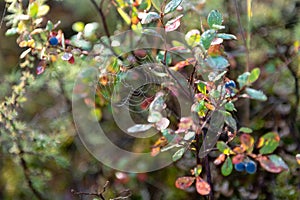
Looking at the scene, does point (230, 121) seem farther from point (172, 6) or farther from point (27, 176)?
point (27, 176)

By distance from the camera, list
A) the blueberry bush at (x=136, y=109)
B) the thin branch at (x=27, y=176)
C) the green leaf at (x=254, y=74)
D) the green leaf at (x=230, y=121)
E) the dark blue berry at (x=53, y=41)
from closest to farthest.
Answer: the green leaf at (x=254, y=74)
the green leaf at (x=230, y=121)
the dark blue berry at (x=53, y=41)
the blueberry bush at (x=136, y=109)
the thin branch at (x=27, y=176)

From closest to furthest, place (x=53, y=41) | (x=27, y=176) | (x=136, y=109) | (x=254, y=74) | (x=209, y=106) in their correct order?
(x=254, y=74), (x=209, y=106), (x=53, y=41), (x=136, y=109), (x=27, y=176)

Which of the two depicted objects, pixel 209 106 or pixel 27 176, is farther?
pixel 27 176

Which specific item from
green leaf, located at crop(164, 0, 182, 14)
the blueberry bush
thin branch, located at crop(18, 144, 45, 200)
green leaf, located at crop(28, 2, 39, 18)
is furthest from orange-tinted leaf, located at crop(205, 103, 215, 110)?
thin branch, located at crop(18, 144, 45, 200)

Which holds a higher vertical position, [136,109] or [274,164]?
[274,164]

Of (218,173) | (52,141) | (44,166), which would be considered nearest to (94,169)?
(44,166)

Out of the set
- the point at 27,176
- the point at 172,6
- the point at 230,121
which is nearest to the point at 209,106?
the point at 230,121

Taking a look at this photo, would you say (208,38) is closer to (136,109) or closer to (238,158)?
(238,158)

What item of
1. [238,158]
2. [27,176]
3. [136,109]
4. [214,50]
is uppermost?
[214,50]

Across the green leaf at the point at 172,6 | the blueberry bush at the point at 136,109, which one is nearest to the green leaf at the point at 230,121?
the green leaf at the point at 172,6

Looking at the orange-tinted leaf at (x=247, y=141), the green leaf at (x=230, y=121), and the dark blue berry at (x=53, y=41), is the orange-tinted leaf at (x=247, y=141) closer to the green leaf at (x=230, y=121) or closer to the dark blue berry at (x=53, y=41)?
the green leaf at (x=230, y=121)

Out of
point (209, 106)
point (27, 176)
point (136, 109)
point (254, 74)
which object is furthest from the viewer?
point (27, 176)

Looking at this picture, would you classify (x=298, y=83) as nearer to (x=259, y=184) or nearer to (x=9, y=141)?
(x=259, y=184)

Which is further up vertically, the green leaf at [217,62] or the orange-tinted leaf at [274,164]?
the green leaf at [217,62]
